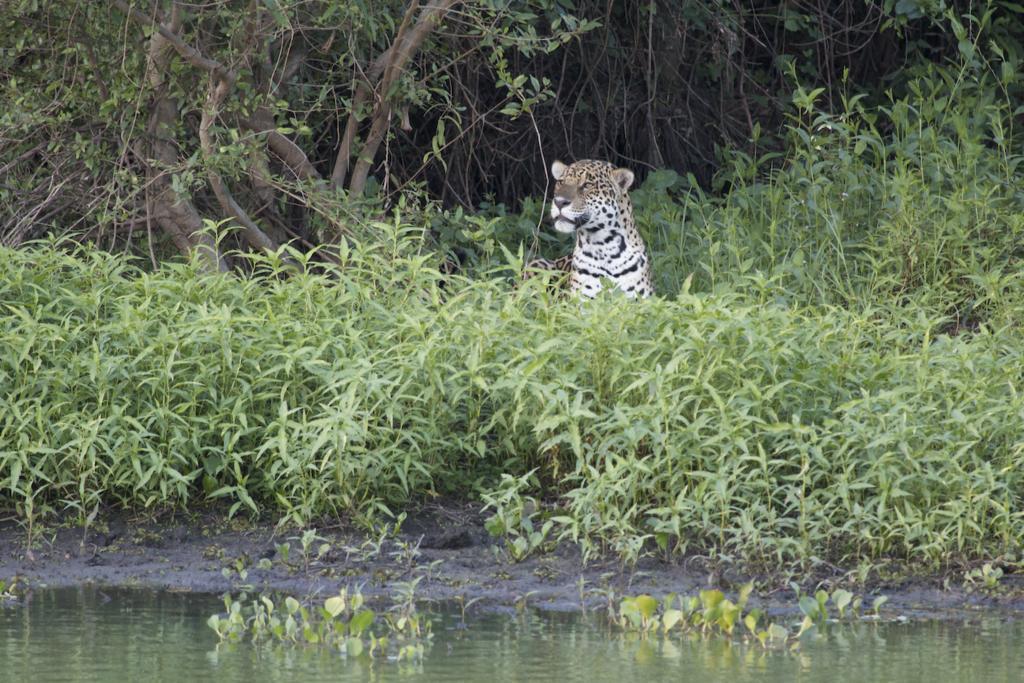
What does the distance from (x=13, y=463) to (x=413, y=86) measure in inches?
111

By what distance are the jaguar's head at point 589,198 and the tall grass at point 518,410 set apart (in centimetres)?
111

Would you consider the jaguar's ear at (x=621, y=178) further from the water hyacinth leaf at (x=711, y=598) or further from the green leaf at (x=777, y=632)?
the green leaf at (x=777, y=632)

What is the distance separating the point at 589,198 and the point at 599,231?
0.53 ft

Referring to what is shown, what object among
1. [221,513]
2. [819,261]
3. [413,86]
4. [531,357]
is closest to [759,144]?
[819,261]

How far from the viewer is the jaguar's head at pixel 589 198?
7.36 meters

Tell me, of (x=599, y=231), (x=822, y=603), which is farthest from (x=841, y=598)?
(x=599, y=231)

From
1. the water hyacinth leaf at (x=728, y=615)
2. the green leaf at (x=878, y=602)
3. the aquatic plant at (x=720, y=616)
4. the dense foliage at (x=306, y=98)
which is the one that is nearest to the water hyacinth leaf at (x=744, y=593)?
the aquatic plant at (x=720, y=616)

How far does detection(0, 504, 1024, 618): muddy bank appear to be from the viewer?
480 centimetres

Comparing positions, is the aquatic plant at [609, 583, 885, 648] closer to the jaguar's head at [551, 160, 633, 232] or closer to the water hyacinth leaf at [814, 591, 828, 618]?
the water hyacinth leaf at [814, 591, 828, 618]

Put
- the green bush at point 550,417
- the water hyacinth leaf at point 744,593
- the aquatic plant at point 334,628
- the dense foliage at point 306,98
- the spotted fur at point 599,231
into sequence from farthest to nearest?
the spotted fur at point 599,231, the dense foliage at point 306,98, the green bush at point 550,417, the water hyacinth leaf at point 744,593, the aquatic plant at point 334,628

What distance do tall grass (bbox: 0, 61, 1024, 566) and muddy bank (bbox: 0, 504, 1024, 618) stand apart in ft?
0.30

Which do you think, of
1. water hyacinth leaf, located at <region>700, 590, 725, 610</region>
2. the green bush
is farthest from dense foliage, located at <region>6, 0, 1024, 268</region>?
water hyacinth leaf, located at <region>700, 590, 725, 610</region>

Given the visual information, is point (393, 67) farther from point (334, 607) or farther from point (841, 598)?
point (841, 598)

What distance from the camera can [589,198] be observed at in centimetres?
739
